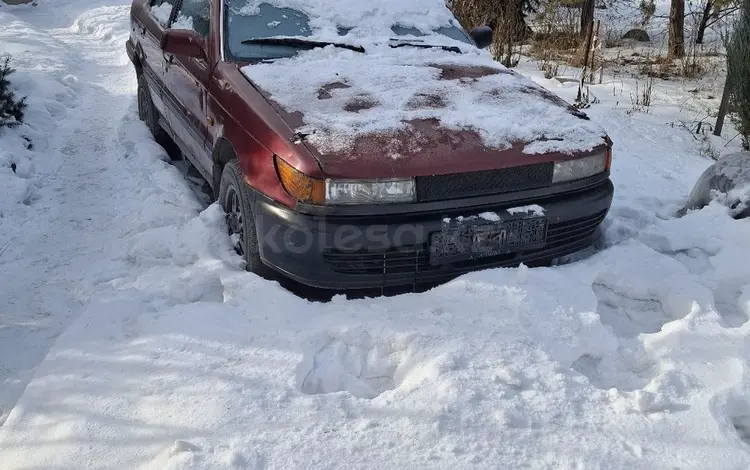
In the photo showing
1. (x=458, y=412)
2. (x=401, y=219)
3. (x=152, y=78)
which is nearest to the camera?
(x=458, y=412)

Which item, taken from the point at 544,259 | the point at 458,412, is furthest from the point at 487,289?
the point at 458,412

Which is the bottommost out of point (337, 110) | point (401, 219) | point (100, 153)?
point (100, 153)

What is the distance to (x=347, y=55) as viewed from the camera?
4.14 m

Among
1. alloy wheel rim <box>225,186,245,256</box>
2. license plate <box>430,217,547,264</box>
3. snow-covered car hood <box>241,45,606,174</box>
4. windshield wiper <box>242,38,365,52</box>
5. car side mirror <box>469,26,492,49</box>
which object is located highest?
windshield wiper <box>242,38,365,52</box>

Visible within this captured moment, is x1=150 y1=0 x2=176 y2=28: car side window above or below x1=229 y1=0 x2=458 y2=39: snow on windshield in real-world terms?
below

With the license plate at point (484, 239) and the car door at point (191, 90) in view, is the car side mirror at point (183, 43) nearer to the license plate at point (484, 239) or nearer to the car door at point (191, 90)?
the car door at point (191, 90)

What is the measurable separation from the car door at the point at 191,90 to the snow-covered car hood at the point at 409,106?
0.52 meters

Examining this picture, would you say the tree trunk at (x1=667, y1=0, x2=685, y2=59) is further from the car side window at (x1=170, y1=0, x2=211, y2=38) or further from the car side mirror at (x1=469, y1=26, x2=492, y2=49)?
the car side window at (x1=170, y1=0, x2=211, y2=38)

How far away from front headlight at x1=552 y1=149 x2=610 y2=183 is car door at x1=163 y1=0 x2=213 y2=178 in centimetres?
203

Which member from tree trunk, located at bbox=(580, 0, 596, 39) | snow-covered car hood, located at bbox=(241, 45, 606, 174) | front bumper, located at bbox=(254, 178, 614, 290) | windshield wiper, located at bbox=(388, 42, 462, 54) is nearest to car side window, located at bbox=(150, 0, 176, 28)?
snow-covered car hood, located at bbox=(241, 45, 606, 174)

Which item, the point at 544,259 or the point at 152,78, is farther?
the point at 152,78

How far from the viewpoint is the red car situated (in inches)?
123

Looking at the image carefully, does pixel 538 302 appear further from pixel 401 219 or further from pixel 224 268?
pixel 224 268

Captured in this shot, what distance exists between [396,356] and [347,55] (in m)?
2.00
